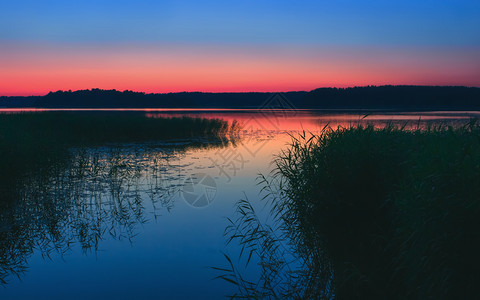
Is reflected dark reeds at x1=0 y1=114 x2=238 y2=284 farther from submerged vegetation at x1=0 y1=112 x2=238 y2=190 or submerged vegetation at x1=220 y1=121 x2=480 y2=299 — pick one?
submerged vegetation at x1=220 y1=121 x2=480 y2=299

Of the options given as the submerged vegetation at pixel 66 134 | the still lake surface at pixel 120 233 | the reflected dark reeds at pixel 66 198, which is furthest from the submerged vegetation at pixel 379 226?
the submerged vegetation at pixel 66 134

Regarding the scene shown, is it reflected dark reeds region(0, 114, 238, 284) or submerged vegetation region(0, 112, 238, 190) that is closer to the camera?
reflected dark reeds region(0, 114, 238, 284)

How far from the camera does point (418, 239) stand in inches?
159

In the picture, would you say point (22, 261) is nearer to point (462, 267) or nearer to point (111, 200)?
point (111, 200)

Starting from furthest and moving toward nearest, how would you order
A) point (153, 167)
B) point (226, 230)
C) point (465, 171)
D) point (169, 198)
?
point (153, 167)
point (169, 198)
point (226, 230)
point (465, 171)

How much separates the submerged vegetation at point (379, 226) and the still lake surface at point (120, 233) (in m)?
0.87

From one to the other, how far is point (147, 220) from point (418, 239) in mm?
6293

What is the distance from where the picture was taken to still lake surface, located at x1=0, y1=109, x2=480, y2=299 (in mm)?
5758

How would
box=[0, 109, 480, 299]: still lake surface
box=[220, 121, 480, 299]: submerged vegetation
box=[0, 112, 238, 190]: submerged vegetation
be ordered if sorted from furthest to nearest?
box=[0, 112, 238, 190]: submerged vegetation < box=[0, 109, 480, 299]: still lake surface < box=[220, 121, 480, 299]: submerged vegetation

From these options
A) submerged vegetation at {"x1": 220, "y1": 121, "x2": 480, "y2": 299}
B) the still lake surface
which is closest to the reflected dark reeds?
the still lake surface

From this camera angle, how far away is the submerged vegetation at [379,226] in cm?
352

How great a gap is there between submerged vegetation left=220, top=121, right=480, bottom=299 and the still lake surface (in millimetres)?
874

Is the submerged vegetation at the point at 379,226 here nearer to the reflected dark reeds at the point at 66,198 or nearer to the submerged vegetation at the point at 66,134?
the reflected dark reeds at the point at 66,198

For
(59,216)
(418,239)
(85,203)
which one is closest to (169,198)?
(85,203)
